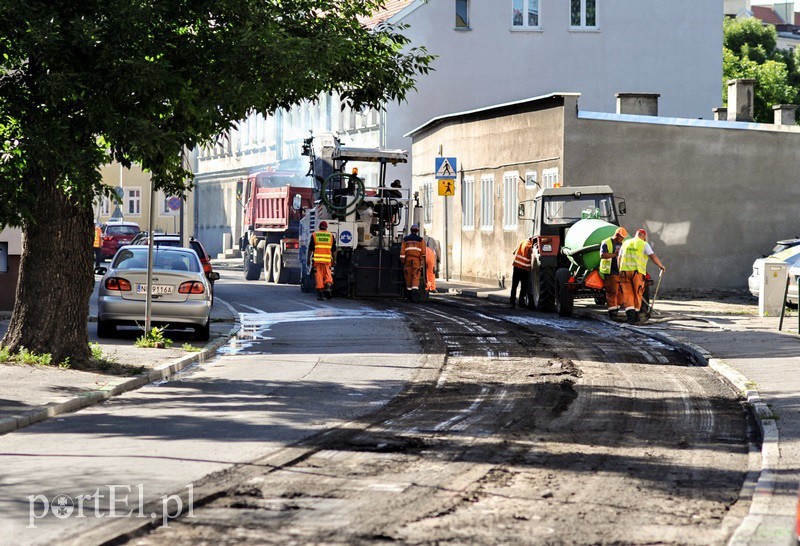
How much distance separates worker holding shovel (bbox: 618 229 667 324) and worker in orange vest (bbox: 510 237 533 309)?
4548mm

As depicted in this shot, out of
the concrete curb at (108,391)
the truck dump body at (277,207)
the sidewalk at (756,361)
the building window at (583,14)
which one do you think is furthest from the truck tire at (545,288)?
the building window at (583,14)

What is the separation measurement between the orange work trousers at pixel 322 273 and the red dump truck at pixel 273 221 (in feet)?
23.8

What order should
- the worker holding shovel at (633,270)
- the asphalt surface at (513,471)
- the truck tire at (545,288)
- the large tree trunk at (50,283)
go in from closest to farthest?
1. the asphalt surface at (513,471)
2. the large tree trunk at (50,283)
3. the worker holding shovel at (633,270)
4. the truck tire at (545,288)

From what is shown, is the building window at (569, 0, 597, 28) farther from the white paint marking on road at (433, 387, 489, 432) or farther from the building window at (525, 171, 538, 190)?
the white paint marking on road at (433, 387, 489, 432)

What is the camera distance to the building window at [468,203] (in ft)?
133

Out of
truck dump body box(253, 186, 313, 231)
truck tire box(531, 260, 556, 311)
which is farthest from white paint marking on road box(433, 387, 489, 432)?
truck dump body box(253, 186, 313, 231)

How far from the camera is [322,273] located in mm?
30156

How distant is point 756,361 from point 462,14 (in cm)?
3660

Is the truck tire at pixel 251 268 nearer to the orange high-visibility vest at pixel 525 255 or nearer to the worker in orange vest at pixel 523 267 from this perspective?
the worker in orange vest at pixel 523 267

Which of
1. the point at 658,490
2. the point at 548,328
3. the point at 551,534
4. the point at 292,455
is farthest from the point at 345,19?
the point at 551,534

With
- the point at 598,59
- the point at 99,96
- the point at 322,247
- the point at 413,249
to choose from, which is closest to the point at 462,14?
the point at 598,59

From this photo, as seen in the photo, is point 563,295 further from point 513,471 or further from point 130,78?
point 513,471

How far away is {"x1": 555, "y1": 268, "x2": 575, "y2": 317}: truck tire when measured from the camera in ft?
82.9

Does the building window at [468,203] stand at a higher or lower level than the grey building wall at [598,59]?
lower
